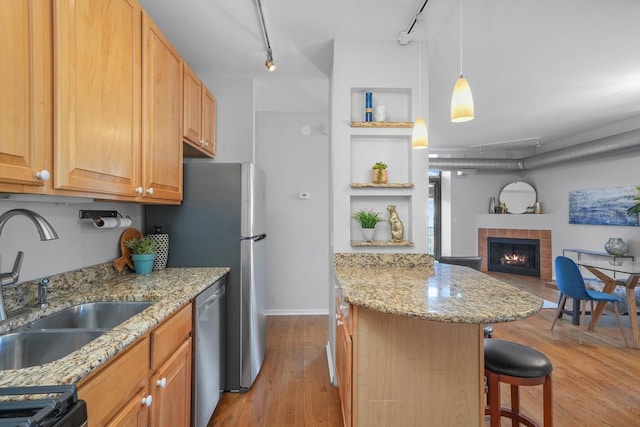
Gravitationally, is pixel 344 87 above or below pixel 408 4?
below

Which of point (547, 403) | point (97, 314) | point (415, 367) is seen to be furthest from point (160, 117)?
point (547, 403)

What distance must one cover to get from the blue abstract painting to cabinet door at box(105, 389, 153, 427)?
20.0 feet

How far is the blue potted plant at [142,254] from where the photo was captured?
6.57 ft

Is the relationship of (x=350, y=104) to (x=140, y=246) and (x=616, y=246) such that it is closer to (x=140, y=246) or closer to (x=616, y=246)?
(x=140, y=246)

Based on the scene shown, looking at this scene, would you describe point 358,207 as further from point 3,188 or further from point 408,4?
point 3,188

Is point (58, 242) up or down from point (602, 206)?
down

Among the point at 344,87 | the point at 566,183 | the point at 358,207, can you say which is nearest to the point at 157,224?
the point at 358,207

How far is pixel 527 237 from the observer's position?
617 cm

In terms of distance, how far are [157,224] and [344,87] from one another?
1.74 metres

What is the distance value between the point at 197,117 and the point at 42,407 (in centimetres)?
212

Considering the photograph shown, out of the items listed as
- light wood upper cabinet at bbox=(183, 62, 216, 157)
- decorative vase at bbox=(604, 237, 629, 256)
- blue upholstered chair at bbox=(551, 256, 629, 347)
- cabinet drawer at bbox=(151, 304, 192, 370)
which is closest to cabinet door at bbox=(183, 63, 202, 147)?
light wood upper cabinet at bbox=(183, 62, 216, 157)

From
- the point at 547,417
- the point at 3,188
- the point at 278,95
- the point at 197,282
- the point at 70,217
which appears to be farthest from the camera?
the point at 278,95

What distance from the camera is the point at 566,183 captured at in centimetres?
561

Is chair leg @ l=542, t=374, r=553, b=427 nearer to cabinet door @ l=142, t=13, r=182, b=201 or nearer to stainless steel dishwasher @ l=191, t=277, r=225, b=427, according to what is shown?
stainless steel dishwasher @ l=191, t=277, r=225, b=427
